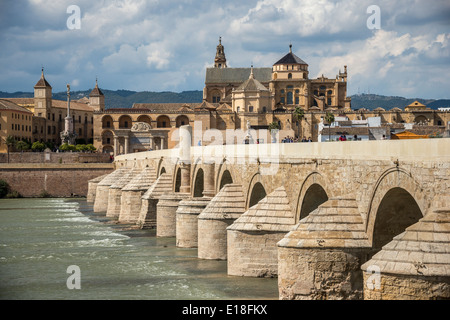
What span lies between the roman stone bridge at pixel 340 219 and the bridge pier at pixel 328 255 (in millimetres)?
23

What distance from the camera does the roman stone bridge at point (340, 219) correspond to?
1343 centimetres

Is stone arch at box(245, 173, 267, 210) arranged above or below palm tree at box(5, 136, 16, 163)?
below

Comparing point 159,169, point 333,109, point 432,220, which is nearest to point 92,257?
point 159,169

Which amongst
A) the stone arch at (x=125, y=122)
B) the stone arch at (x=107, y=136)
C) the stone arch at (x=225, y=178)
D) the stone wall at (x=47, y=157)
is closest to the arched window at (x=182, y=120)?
the stone arch at (x=125, y=122)

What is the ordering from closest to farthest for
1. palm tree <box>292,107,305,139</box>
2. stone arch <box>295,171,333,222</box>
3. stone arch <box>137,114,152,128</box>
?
stone arch <box>295,171,333,222</box>, palm tree <box>292,107,305,139</box>, stone arch <box>137,114,152,128</box>

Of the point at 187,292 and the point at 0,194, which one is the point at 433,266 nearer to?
the point at 187,292

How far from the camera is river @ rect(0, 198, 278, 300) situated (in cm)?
2186

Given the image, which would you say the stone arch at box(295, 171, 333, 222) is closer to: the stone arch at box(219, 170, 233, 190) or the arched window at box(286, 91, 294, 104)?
the stone arch at box(219, 170, 233, 190)

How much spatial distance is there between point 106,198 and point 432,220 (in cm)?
4791

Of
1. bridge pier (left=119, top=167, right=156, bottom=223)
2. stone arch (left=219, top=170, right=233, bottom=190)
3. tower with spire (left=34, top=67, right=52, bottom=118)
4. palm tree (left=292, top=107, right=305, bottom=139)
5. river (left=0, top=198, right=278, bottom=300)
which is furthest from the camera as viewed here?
tower with spire (left=34, top=67, right=52, bottom=118)

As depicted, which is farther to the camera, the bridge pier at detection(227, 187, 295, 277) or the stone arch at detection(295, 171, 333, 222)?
the bridge pier at detection(227, 187, 295, 277)

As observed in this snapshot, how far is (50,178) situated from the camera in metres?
79.2

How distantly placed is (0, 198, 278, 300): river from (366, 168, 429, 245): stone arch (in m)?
4.37

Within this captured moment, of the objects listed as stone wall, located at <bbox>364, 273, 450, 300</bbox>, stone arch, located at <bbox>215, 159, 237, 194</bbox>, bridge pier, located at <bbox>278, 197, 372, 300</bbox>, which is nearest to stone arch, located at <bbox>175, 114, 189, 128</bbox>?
stone arch, located at <bbox>215, 159, 237, 194</bbox>
